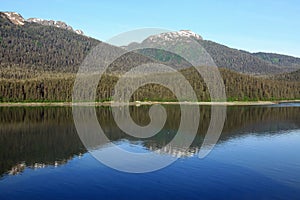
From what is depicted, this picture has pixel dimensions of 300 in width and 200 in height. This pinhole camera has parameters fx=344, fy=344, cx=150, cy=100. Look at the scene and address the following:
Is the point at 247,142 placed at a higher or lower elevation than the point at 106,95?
lower

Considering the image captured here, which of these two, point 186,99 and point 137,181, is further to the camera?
point 186,99

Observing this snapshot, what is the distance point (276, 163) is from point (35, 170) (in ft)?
108

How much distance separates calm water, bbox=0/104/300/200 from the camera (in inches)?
1406

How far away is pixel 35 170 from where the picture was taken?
44.5 m

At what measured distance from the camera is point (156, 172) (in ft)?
145

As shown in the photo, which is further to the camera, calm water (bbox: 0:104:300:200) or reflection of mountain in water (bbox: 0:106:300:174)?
reflection of mountain in water (bbox: 0:106:300:174)

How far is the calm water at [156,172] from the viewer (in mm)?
35719

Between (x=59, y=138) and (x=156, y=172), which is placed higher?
(x=59, y=138)

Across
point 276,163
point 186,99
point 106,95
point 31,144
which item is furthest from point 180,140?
point 186,99

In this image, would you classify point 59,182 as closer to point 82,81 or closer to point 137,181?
point 137,181

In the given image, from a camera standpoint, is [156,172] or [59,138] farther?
[59,138]

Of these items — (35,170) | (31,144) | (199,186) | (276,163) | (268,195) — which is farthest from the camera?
(31,144)

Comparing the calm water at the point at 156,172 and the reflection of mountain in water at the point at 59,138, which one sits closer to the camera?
the calm water at the point at 156,172

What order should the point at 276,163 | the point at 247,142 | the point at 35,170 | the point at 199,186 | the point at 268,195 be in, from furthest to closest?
1. the point at 247,142
2. the point at 276,163
3. the point at 35,170
4. the point at 199,186
5. the point at 268,195
